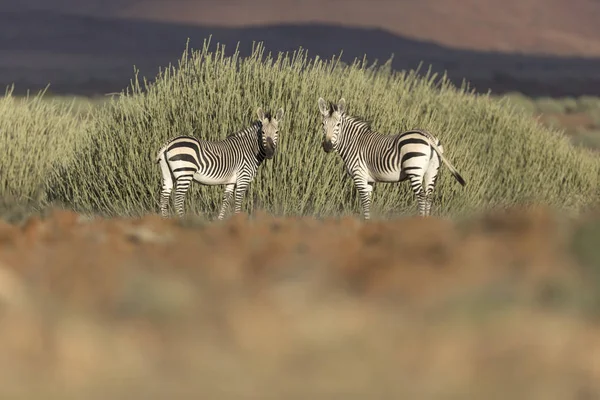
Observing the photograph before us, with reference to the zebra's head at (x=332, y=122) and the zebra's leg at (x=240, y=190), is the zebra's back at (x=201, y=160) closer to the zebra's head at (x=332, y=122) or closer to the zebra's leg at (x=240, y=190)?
the zebra's leg at (x=240, y=190)

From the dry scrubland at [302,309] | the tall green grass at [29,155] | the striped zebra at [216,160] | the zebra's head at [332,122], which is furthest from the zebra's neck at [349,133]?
the tall green grass at [29,155]

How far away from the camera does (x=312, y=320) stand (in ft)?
15.1

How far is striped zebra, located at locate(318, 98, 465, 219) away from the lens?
11.7 metres

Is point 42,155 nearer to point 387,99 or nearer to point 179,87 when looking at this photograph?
point 179,87

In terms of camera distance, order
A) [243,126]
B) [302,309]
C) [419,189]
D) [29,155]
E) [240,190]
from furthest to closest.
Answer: [29,155] → [243,126] → [240,190] → [419,189] → [302,309]

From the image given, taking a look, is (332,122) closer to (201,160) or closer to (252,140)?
(252,140)

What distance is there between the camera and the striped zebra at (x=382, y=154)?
1172cm

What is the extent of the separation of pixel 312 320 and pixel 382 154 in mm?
7537

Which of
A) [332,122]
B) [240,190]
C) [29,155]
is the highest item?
[29,155]

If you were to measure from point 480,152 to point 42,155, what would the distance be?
8.22 m

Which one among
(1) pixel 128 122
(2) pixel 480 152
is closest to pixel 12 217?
(1) pixel 128 122

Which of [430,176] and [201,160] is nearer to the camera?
[201,160]

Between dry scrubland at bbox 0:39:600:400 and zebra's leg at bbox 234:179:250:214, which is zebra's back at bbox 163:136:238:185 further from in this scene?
dry scrubland at bbox 0:39:600:400

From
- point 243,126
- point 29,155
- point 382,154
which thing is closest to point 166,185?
point 382,154
